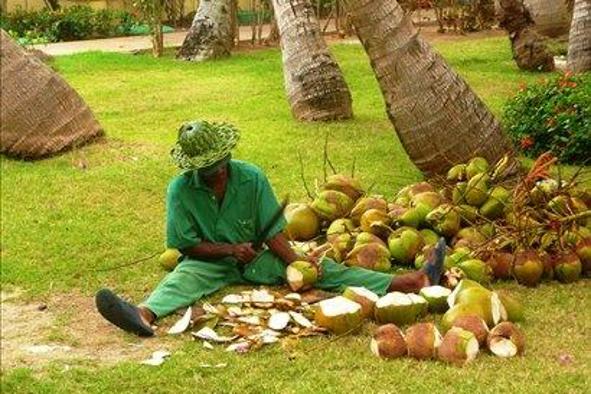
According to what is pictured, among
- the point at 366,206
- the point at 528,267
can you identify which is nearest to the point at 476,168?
the point at 366,206

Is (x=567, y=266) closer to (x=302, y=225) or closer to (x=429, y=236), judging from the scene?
(x=429, y=236)

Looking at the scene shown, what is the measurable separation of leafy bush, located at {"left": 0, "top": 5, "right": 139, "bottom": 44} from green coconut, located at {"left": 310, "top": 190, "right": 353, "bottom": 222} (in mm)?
13672

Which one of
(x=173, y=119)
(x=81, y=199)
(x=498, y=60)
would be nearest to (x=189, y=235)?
(x=81, y=199)

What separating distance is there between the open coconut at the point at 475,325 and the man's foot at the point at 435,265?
27.1 inches

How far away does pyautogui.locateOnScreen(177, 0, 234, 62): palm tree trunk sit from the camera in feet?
52.0

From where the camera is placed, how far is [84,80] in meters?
14.0

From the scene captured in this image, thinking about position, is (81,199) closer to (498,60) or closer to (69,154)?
(69,154)

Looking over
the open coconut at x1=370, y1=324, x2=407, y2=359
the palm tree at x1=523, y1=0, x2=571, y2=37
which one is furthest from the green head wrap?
the palm tree at x1=523, y1=0, x2=571, y2=37

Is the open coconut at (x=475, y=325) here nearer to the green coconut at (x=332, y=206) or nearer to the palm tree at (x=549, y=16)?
the green coconut at (x=332, y=206)

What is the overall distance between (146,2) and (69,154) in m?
8.29

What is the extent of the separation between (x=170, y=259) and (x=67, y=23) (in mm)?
14944

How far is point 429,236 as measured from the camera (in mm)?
6316

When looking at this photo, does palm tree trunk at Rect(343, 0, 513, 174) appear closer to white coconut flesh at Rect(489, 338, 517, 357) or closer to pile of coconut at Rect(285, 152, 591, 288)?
pile of coconut at Rect(285, 152, 591, 288)

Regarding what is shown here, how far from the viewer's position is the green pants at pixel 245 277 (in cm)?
550
